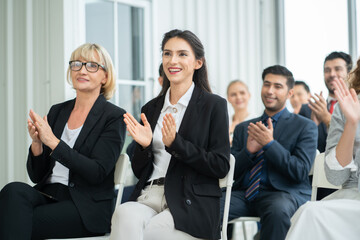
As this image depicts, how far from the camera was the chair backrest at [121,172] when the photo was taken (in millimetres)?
2496

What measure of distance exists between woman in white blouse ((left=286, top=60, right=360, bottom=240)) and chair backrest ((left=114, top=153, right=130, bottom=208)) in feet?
3.00

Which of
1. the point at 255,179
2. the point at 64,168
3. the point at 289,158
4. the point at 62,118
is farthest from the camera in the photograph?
the point at 255,179

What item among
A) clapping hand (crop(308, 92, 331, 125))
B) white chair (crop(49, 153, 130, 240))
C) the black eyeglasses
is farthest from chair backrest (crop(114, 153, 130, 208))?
clapping hand (crop(308, 92, 331, 125))

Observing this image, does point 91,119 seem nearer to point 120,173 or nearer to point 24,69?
point 120,173

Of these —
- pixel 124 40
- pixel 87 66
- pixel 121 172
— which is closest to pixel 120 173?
pixel 121 172

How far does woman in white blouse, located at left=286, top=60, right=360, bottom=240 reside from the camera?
6.39 feet

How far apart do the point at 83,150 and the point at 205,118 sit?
70 centimetres

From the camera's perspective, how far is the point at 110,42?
172 inches

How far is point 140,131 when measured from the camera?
2295 millimetres

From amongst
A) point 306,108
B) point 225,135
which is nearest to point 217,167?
point 225,135

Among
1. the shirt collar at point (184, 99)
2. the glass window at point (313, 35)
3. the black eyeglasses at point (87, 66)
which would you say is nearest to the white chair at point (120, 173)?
the shirt collar at point (184, 99)

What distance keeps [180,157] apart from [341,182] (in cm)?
78

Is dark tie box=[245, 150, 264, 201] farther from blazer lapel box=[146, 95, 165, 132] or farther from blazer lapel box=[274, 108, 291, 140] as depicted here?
blazer lapel box=[146, 95, 165, 132]

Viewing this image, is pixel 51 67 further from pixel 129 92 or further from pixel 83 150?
pixel 83 150
